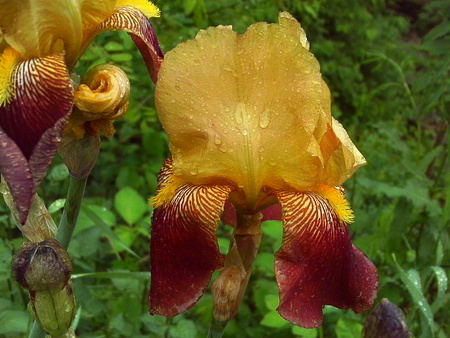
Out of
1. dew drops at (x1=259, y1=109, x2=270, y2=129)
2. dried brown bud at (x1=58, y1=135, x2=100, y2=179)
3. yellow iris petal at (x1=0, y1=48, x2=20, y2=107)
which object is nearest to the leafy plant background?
dried brown bud at (x1=58, y1=135, x2=100, y2=179)

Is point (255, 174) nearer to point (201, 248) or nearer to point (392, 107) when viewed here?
point (201, 248)

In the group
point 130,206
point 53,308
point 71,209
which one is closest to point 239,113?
point 71,209

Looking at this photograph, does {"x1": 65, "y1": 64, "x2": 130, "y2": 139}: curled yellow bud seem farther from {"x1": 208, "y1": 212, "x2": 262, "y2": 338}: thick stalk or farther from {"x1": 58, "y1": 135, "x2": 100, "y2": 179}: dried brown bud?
{"x1": 208, "y1": 212, "x2": 262, "y2": 338}: thick stalk

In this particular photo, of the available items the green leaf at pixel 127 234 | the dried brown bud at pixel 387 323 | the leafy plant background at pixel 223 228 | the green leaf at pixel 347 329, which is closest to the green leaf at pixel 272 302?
the leafy plant background at pixel 223 228

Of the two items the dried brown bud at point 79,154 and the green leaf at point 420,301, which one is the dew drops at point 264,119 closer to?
the dried brown bud at point 79,154

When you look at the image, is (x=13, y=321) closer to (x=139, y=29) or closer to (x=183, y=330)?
(x=183, y=330)

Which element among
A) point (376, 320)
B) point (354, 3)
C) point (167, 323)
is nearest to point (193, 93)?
point (376, 320)
